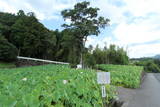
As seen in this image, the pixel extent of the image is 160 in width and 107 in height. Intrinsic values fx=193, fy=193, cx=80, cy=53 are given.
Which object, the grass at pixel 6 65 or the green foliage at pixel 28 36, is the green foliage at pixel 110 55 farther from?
the grass at pixel 6 65

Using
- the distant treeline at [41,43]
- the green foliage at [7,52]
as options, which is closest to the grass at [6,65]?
the green foliage at [7,52]

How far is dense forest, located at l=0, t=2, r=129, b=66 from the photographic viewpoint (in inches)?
1235

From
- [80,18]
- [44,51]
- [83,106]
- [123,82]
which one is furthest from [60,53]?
[83,106]

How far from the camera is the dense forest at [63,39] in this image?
103ft

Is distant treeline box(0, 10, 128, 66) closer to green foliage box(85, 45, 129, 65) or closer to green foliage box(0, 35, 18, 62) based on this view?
green foliage box(85, 45, 129, 65)

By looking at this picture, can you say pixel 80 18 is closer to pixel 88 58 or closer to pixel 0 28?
pixel 88 58

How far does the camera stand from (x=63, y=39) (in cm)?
3566

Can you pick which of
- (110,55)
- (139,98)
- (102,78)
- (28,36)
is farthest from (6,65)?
(102,78)

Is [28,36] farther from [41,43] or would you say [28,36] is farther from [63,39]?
[63,39]

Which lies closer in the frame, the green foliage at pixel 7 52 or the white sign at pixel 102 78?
the white sign at pixel 102 78

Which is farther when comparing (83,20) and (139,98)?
(83,20)

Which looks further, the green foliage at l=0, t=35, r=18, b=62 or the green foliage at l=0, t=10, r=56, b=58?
the green foliage at l=0, t=10, r=56, b=58

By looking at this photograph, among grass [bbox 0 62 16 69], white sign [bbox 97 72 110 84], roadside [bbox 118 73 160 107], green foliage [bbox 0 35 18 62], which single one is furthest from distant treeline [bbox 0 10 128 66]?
white sign [bbox 97 72 110 84]

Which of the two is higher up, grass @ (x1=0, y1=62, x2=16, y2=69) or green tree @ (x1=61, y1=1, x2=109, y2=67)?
green tree @ (x1=61, y1=1, x2=109, y2=67)
